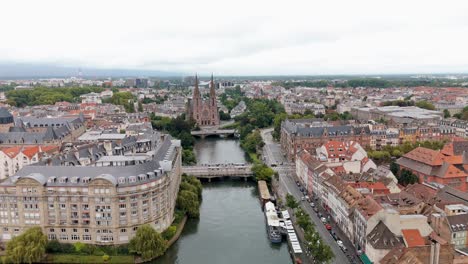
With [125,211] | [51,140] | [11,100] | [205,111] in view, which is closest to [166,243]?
[125,211]

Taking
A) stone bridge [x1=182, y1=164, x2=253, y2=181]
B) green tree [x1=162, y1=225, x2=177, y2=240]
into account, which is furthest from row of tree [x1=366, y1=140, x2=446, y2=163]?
green tree [x1=162, y1=225, x2=177, y2=240]

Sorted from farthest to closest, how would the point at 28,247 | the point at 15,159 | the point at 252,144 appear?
the point at 252,144
the point at 15,159
the point at 28,247

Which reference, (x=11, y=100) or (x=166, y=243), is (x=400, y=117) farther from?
(x=11, y=100)

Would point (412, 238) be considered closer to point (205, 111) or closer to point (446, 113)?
point (205, 111)

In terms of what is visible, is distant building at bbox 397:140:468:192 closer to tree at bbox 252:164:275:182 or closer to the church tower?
tree at bbox 252:164:275:182

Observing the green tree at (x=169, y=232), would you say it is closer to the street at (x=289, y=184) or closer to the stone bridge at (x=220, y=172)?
the street at (x=289, y=184)

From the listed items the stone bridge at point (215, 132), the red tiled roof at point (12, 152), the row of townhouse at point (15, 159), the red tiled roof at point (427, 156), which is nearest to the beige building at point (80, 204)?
the row of townhouse at point (15, 159)

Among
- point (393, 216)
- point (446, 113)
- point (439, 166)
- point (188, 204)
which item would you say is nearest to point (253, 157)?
point (188, 204)
